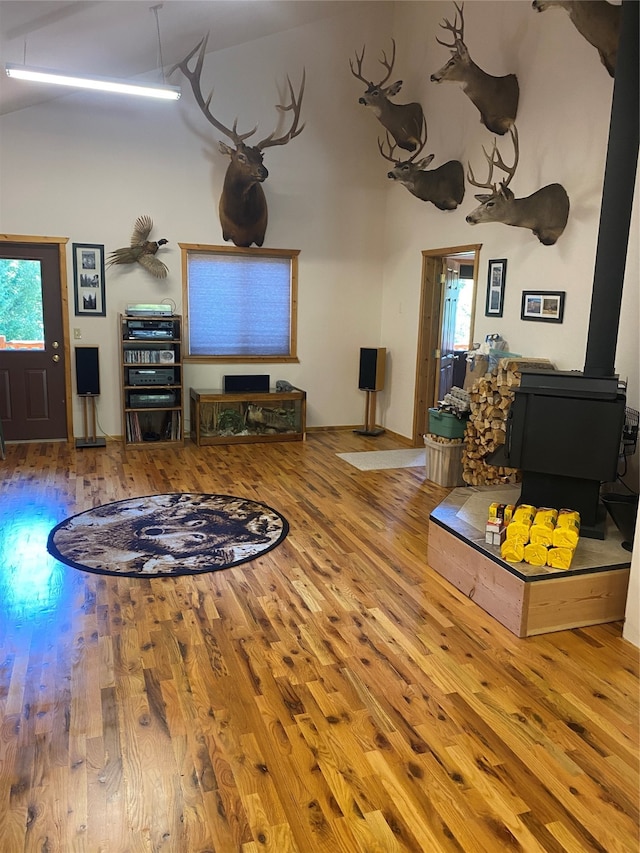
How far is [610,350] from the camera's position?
364 cm

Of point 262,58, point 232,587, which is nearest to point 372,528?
point 232,587

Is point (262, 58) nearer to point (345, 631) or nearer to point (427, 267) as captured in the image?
point (427, 267)

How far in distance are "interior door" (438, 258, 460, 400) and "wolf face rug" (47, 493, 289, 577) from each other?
3.37 metres

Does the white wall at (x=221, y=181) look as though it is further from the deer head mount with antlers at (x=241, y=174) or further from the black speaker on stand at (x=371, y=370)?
the black speaker on stand at (x=371, y=370)

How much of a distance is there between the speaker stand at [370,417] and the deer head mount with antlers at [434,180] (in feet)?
7.79

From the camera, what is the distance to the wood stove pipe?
3312 millimetres

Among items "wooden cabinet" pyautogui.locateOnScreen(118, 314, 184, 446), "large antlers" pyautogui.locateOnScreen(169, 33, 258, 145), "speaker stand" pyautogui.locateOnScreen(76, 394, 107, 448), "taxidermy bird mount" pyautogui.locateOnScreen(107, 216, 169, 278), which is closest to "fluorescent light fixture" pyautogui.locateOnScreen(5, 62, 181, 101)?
"large antlers" pyautogui.locateOnScreen(169, 33, 258, 145)

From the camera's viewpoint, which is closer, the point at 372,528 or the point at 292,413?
the point at 372,528

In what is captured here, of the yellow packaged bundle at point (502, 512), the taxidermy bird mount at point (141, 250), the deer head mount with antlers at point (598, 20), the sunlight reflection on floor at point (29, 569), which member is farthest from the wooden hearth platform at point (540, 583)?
the taxidermy bird mount at point (141, 250)

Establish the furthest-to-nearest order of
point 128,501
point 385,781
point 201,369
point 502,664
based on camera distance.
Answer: point 201,369 < point 128,501 < point 502,664 < point 385,781

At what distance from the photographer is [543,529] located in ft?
9.95

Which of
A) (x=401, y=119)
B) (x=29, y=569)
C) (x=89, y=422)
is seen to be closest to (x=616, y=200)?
(x=401, y=119)

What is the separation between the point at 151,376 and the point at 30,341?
129 cm

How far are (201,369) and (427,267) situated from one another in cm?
275
